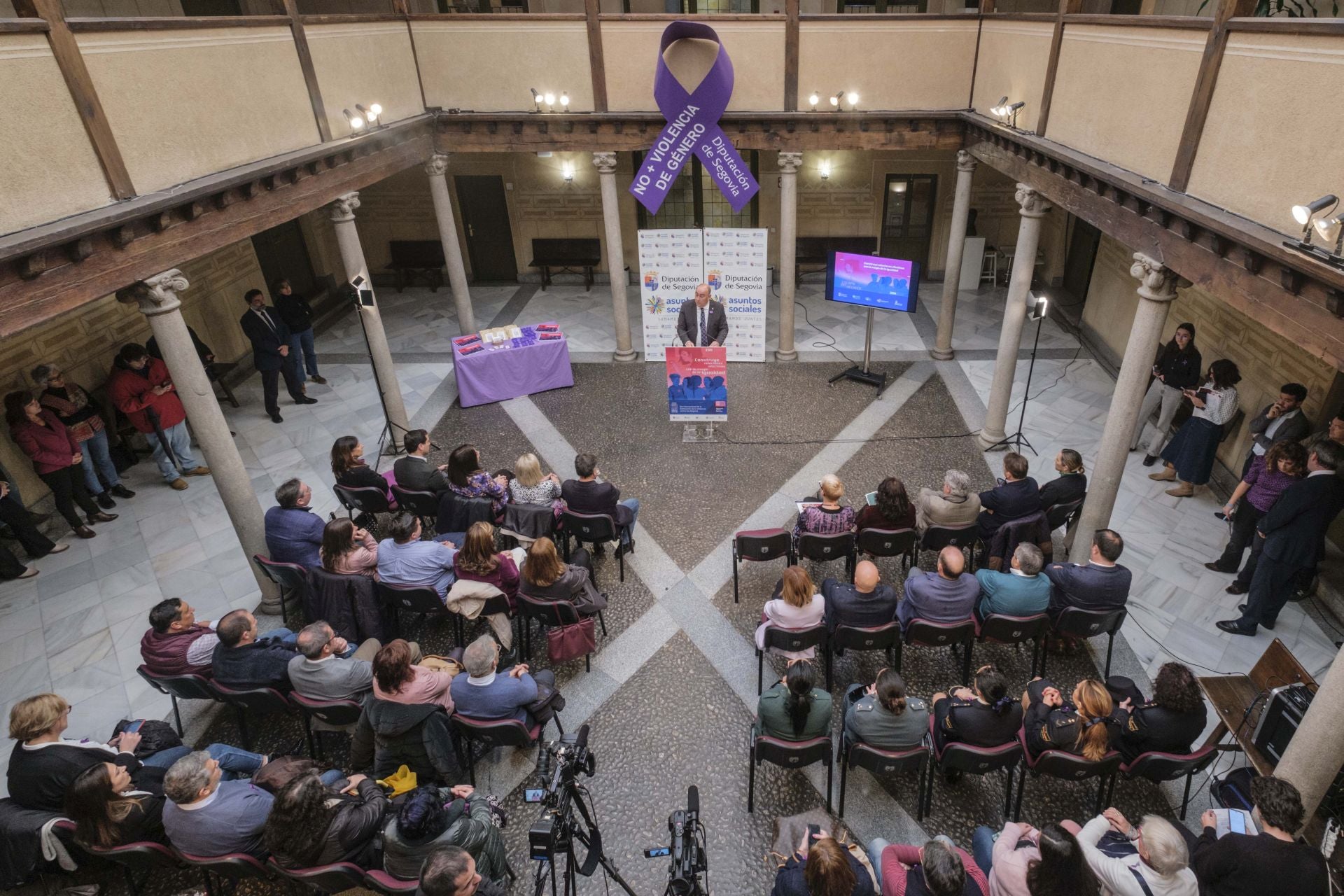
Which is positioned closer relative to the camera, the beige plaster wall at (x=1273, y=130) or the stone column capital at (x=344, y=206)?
the beige plaster wall at (x=1273, y=130)

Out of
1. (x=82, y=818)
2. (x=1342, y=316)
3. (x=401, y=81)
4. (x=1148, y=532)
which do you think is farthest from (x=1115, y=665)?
(x=401, y=81)

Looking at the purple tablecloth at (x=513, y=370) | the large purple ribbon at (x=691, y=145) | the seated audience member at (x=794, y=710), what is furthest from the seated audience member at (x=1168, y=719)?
the purple tablecloth at (x=513, y=370)

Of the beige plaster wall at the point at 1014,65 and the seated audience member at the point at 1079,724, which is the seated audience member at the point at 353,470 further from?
the beige plaster wall at the point at 1014,65

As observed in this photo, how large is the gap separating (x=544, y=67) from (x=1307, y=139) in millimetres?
9035

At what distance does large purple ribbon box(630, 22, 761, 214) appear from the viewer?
386 inches

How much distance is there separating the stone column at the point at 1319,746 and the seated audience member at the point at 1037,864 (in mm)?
1673

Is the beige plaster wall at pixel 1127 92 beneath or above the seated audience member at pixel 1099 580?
above

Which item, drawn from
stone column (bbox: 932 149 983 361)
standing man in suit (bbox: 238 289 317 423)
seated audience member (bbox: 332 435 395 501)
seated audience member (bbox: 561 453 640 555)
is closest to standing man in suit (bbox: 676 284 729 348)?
stone column (bbox: 932 149 983 361)

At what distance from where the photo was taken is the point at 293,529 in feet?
20.9

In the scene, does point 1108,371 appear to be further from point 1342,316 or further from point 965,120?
point 1342,316

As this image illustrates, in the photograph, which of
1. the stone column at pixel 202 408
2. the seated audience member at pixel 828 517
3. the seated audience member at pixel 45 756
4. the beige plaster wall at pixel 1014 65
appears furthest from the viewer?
the beige plaster wall at pixel 1014 65

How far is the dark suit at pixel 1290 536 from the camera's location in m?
5.72

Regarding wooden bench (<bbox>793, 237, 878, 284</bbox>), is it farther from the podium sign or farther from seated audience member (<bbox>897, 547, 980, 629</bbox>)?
seated audience member (<bbox>897, 547, 980, 629</bbox>)

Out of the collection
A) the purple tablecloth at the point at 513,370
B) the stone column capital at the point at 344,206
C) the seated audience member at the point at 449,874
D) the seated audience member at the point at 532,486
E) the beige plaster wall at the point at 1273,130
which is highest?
the beige plaster wall at the point at 1273,130
